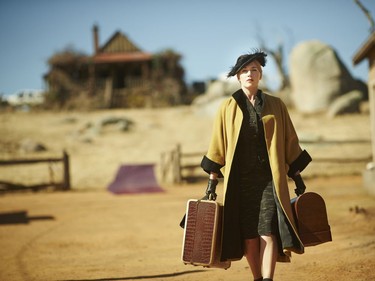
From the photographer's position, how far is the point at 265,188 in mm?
3516

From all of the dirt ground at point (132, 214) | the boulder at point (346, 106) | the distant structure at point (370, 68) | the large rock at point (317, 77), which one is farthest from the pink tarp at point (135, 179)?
the large rock at point (317, 77)

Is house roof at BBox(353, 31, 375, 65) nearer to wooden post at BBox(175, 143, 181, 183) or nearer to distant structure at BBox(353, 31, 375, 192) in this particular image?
distant structure at BBox(353, 31, 375, 192)

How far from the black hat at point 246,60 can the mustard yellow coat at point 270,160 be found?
18 cm

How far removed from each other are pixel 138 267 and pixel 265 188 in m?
2.23

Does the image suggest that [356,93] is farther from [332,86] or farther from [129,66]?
[129,66]

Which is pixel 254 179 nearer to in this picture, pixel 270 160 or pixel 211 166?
pixel 270 160

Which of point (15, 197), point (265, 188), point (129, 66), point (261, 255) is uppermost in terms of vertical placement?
point (129, 66)

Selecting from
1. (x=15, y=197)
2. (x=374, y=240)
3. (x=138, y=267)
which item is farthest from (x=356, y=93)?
(x=138, y=267)

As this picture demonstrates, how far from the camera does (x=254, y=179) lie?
3.54 meters

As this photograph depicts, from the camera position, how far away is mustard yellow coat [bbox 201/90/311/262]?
339 cm

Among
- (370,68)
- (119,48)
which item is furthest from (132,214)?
(119,48)

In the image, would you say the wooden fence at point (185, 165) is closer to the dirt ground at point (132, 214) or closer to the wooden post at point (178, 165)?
the wooden post at point (178, 165)

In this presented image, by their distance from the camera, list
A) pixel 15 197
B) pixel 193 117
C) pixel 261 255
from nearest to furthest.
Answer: pixel 261 255, pixel 15 197, pixel 193 117

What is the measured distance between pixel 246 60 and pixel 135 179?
10376mm
